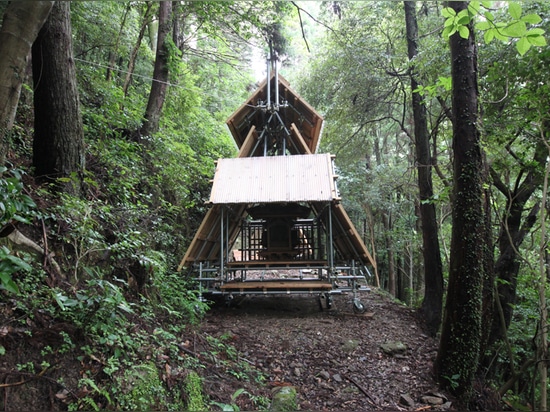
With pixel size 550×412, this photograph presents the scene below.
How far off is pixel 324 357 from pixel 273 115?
781cm

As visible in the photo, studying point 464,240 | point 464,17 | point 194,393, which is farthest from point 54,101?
point 464,240

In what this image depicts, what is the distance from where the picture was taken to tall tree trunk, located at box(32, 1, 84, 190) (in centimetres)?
427

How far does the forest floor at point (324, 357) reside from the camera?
14.4 ft

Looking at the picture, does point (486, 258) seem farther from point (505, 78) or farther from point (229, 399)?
point (229, 399)

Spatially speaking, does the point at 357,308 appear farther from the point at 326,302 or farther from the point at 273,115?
the point at 273,115

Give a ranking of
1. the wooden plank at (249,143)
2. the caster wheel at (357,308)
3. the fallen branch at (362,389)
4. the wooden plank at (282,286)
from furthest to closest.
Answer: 1. the wooden plank at (249,143)
2. the caster wheel at (357,308)
3. the wooden plank at (282,286)
4. the fallen branch at (362,389)

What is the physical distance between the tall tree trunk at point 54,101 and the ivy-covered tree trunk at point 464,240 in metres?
5.53

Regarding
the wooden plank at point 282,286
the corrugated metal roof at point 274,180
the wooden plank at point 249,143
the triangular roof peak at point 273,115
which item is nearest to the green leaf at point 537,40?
the corrugated metal roof at point 274,180

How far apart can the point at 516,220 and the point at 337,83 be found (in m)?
6.78

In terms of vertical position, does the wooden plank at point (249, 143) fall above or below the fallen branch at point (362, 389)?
above

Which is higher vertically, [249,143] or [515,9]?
[249,143]

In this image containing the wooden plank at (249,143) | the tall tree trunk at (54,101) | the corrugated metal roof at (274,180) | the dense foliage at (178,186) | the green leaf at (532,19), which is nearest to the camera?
the green leaf at (532,19)

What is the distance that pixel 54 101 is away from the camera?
4309mm

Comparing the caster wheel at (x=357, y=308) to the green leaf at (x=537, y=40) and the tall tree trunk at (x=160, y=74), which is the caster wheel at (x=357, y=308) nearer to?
the tall tree trunk at (x=160, y=74)
